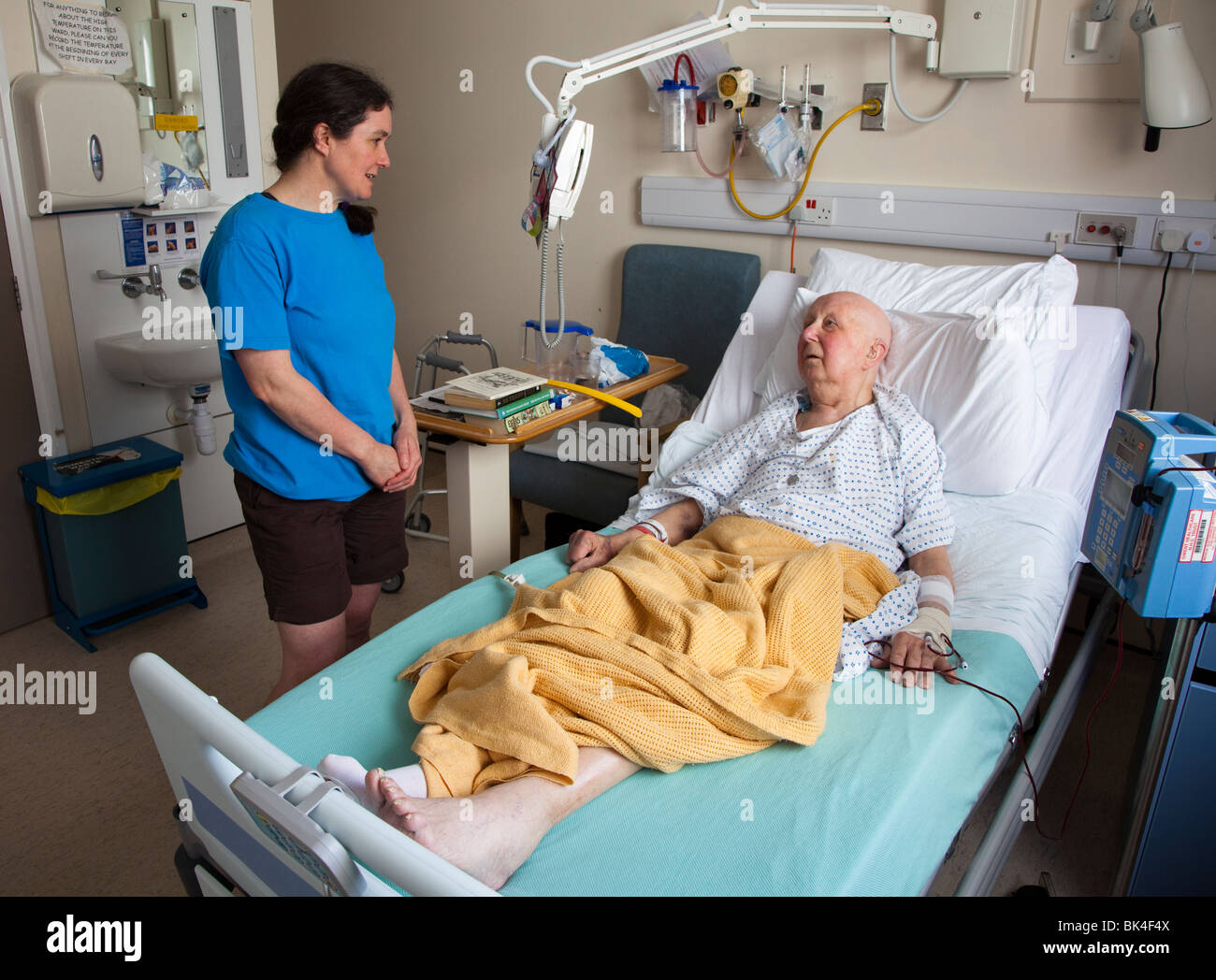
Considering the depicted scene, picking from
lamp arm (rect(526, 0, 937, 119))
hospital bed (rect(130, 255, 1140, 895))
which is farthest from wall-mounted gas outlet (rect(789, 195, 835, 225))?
hospital bed (rect(130, 255, 1140, 895))

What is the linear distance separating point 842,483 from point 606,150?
1806 mm

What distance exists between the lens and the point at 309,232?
1.71 meters

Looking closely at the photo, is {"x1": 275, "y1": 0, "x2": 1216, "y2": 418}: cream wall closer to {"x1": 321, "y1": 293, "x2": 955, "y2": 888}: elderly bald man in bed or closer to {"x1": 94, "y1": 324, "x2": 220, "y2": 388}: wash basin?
{"x1": 321, "y1": 293, "x2": 955, "y2": 888}: elderly bald man in bed

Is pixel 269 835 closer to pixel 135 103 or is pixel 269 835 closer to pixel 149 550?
pixel 149 550

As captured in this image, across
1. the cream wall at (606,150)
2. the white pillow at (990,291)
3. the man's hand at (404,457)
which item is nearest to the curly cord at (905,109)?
the cream wall at (606,150)

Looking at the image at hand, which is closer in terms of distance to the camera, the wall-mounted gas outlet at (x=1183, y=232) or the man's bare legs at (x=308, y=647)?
the man's bare legs at (x=308, y=647)

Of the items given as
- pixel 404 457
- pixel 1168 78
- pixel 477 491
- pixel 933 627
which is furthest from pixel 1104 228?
pixel 404 457

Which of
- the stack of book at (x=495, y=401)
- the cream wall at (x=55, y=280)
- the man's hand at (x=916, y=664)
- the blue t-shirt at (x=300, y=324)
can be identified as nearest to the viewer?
the man's hand at (x=916, y=664)

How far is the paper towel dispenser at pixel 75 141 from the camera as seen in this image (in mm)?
2529

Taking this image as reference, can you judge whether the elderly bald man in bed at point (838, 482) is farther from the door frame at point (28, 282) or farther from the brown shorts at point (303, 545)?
the door frame at point (28, 282)

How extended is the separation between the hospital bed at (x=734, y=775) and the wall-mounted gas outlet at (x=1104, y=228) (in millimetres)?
862

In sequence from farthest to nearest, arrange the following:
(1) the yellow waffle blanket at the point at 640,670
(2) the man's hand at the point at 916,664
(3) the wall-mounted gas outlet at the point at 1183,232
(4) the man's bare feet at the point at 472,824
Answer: (3) the wall-mounted gas outlet at the point at 1183,232
(2) the man's hand at the point at 916,664
(1) the yellow waffle blanket at the point at 640,670
(4) the man's bare feet at the point at 472,824

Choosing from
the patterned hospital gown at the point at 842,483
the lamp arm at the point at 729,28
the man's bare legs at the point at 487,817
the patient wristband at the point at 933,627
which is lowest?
the man's bare legs at the point at 487,817

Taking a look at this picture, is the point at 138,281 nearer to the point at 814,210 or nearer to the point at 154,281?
the point at 154,281
